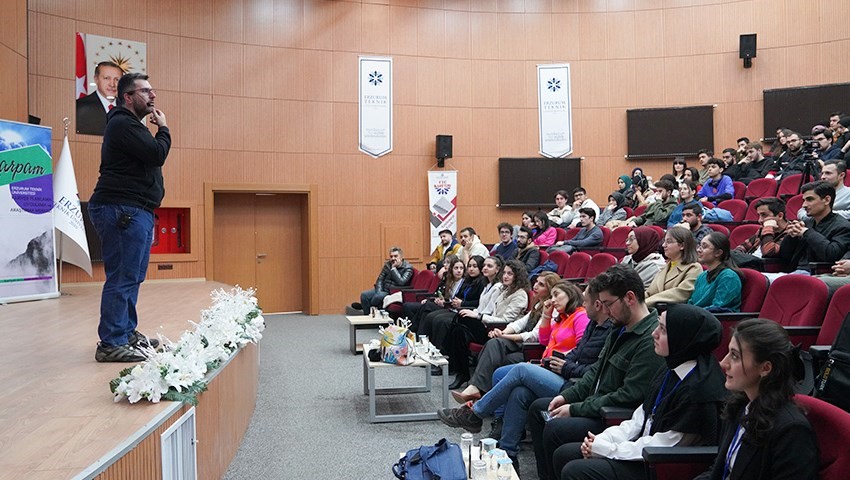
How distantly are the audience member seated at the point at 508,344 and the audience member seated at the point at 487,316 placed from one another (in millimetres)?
448

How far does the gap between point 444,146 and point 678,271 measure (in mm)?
6410

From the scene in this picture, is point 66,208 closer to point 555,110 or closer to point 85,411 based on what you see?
point 85,411

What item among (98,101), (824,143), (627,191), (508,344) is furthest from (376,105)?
(508,344)

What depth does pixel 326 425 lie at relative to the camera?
425 centimetres

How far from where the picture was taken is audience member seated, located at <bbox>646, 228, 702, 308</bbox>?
4.08m

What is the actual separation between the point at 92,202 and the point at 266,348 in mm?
4527

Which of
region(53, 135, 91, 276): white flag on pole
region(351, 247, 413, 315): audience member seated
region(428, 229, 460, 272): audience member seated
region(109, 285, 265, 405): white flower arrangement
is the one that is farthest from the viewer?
region(428, 229, 460, 272): audience member seated

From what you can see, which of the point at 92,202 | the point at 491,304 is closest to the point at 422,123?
the point at 491,304

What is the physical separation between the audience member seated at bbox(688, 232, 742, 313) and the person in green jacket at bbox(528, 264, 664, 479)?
108 cm

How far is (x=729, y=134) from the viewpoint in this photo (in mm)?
10508

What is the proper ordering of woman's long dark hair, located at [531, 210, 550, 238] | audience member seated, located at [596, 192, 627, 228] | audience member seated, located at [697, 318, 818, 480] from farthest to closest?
audience member seated, located at [596, 192, 627, 228]
woman's long dark hair, located at [531, 210, 550, 238]
audience member seated, located at [697, 318, 818, 480]

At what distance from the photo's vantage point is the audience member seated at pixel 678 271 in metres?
4.08

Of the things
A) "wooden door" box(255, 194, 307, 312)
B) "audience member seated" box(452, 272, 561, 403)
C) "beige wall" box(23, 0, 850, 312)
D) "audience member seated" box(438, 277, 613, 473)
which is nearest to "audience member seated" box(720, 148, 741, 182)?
"beige wall" box(23, 0, 850, 312)

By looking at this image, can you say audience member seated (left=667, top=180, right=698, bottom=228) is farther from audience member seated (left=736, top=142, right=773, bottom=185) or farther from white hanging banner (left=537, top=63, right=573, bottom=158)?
white hanging banner (left=537, top=63, right=573, bottom=158)
